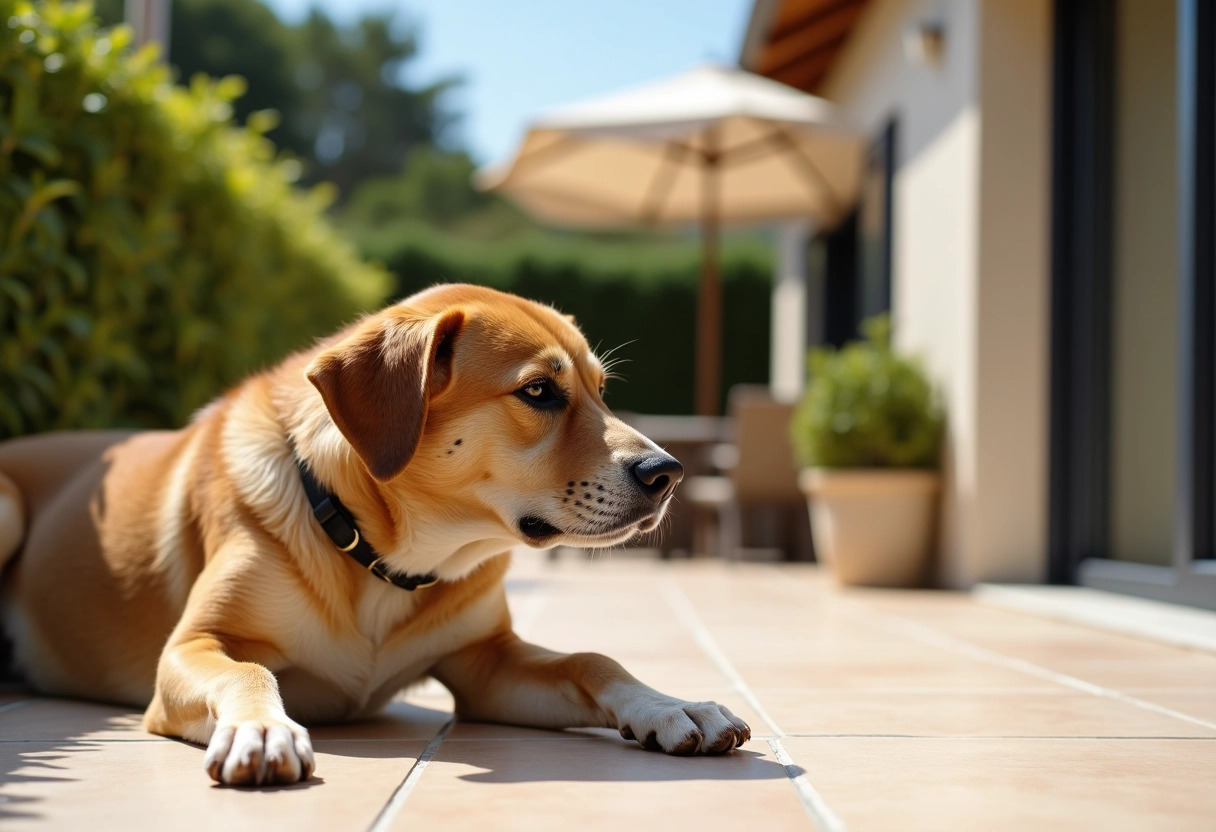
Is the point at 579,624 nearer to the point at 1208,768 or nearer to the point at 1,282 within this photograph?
the point at 1,282

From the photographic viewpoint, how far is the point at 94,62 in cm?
396

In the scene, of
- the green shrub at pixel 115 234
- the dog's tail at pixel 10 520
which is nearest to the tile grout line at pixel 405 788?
the dog's tail at pixel 10 520

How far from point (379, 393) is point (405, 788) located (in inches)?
28.6

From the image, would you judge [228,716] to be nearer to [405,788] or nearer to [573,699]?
[405,788]

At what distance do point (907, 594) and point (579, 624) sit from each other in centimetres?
214

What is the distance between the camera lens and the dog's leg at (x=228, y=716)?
1.79 meters

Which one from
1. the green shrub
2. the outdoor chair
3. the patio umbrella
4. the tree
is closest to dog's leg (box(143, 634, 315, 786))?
the green shrub

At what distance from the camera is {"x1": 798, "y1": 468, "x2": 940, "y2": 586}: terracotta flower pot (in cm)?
603

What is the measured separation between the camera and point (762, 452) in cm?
759

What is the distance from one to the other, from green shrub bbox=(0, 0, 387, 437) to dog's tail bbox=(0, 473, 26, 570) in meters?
0.80

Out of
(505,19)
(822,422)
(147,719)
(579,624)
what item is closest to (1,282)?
(147,719)

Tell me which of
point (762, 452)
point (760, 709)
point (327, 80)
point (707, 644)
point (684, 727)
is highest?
point (327, 80)

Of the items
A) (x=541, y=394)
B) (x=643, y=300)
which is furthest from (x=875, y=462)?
(x=643, y=300)

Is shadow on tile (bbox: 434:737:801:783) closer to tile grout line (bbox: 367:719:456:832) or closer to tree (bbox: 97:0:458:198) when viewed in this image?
tile grout line (bbox: 367:719:456:832)
